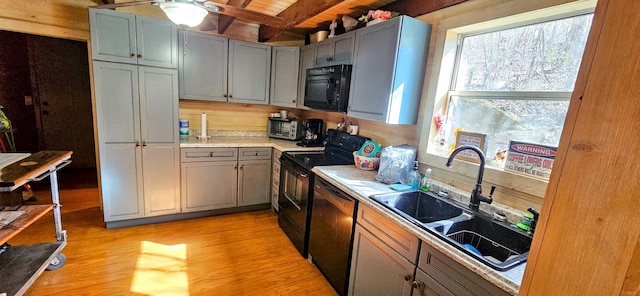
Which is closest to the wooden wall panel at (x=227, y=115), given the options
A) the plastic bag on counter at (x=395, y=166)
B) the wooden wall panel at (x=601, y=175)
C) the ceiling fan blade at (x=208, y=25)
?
the ceiling fan blade at (x=208, y=25)

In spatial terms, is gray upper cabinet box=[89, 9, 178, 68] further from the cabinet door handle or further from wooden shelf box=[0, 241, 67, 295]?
the cabinet door handle

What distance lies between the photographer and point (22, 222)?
1867 mm

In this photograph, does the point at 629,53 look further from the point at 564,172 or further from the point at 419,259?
the point at 419,259

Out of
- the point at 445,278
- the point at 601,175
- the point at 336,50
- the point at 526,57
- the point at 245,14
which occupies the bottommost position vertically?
the point at 445,278

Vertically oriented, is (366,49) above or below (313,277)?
above

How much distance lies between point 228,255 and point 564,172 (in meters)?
2.53

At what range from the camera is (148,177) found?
2.87m

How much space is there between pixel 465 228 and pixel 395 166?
625 mm

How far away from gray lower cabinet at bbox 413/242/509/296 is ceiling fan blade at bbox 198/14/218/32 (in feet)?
10.6

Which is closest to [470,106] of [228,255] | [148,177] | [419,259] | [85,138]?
[419,259]

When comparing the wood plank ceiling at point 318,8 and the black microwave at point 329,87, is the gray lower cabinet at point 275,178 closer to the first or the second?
the black microwave at point 329,87

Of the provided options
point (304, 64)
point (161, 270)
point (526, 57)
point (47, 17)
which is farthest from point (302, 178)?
point (47, 17)

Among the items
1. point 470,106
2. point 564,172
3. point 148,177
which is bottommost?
point 148,177

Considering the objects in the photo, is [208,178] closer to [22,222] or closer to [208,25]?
[22,222]
